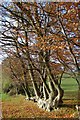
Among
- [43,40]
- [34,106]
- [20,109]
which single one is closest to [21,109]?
[20,109]

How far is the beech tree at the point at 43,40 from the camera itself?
1987 mm

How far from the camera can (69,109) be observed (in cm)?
208

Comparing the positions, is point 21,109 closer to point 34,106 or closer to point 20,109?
point 20,109

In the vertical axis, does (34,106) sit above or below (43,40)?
below

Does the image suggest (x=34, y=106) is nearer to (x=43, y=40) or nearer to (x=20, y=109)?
(x=20, y=109)

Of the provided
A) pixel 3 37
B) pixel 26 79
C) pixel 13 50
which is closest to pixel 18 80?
pixel 26 79

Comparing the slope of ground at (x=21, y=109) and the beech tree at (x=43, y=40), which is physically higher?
the beech tree at (x=43, y=40)

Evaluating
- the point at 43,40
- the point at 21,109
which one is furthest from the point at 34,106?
the point at 43,40

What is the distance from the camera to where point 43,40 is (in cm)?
203

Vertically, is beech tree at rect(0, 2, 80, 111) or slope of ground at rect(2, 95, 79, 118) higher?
beech tree at rect(0, 2, 80, 111)

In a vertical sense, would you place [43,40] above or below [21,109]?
above

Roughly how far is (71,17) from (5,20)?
0.62 metres

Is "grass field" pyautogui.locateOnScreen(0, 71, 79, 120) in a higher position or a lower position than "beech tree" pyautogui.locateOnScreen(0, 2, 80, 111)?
lower

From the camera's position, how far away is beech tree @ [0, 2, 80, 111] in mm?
1987
